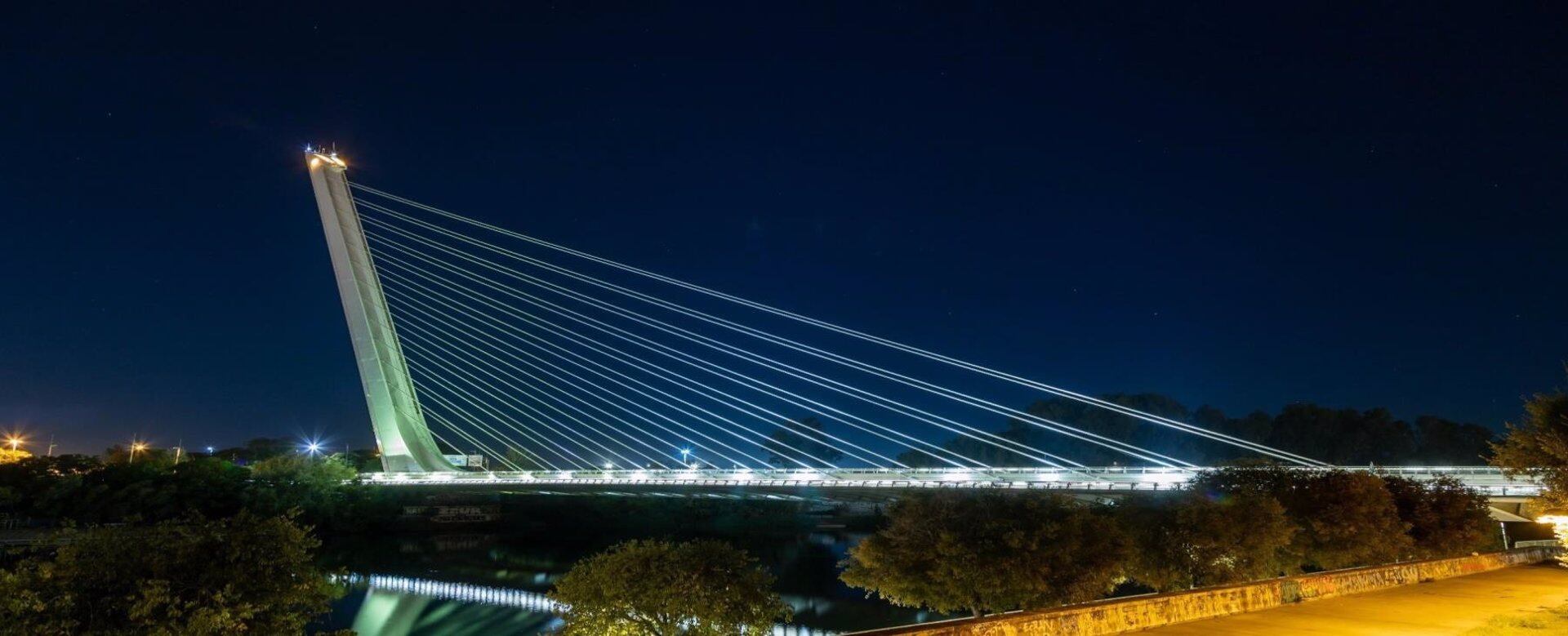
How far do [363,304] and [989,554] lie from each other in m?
33.9

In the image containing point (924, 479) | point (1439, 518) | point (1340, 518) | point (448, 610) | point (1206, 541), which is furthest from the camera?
point (924, 479)

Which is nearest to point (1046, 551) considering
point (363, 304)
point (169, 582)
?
point (169, 582)

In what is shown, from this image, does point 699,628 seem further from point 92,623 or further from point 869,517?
point 869,517

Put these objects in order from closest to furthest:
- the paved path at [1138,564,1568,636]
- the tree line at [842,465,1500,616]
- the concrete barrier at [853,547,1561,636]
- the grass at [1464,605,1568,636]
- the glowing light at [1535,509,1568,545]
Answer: the concrete barrier at [853,547,1561,636] < the grass at [1464,605,1568,636] < the paved path at [1138,564,1568,636] < the tree line at [842,465,1500,616] < the glowing light at [1535,509,1568,545]

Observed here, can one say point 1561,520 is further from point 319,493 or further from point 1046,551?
point 319,493

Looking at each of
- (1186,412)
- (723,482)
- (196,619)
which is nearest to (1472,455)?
(1186,412)

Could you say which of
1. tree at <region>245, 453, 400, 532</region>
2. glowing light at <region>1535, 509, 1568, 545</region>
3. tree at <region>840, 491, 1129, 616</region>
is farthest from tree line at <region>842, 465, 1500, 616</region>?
tree at <region>245, 453, 400, 532</region>

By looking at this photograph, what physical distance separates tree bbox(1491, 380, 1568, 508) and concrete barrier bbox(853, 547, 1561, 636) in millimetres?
2436

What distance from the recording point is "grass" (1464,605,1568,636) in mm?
9938

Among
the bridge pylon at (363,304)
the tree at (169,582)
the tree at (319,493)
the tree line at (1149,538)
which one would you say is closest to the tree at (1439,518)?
the tree line at (1149,538)

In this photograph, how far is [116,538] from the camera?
24.1ft

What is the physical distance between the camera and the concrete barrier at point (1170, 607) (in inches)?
355

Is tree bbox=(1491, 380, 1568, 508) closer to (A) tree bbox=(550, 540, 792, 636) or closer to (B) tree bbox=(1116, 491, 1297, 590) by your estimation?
(B) tree bbox=(1116, 491, 1297, 590)

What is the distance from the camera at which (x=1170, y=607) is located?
1116 cm
